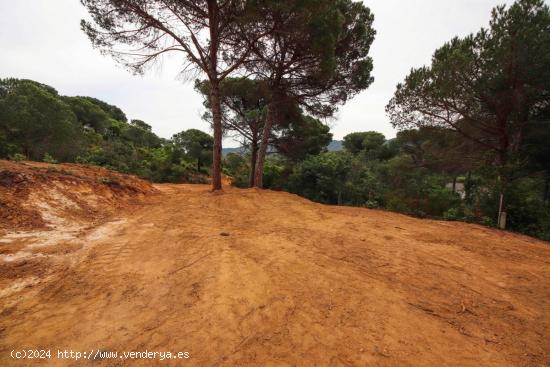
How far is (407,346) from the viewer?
1.86 meters

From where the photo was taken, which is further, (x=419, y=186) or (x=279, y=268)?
(x=419, y=186)

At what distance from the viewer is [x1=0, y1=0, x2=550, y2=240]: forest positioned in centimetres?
750

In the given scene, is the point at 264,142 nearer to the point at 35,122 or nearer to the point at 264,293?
the point at 264,293

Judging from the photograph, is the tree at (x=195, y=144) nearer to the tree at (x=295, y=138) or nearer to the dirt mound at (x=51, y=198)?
the tree at (x=295, y=138)

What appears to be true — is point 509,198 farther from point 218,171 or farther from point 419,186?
point 218,171

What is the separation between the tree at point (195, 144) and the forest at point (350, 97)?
228 inches

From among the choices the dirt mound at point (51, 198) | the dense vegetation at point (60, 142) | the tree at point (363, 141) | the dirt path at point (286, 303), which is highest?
the tree at point (363, 141)

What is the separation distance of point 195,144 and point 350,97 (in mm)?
13303

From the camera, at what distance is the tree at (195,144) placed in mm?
20281

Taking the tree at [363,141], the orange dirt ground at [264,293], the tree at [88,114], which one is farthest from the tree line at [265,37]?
the tree at [88,114]

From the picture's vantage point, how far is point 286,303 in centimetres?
229

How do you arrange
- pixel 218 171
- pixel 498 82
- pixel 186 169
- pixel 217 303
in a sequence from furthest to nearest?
pixel 186 169 < pixel 218 171 < pixel 498 82 < pixel 217 303

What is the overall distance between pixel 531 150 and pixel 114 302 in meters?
12.1

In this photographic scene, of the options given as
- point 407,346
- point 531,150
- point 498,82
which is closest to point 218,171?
point 407,346
